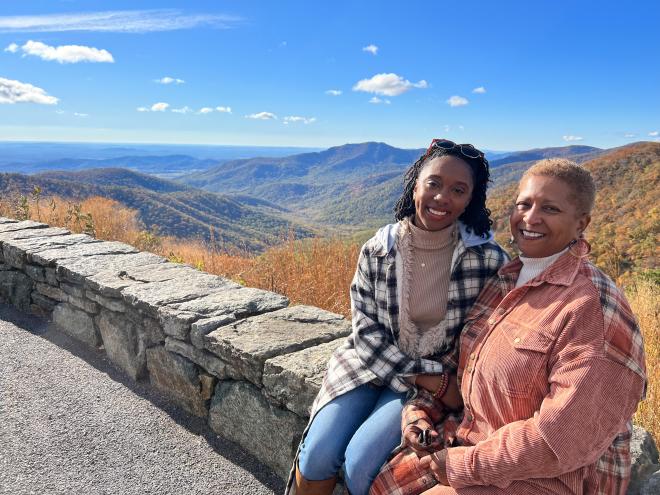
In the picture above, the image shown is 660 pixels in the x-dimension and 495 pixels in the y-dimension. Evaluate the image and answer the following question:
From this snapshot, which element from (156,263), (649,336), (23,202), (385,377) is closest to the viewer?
(385,377)

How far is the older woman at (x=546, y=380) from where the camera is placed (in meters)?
1.16

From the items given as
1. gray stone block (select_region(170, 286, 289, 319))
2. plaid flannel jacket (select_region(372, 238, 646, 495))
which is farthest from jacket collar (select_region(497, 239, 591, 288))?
gray stone block (select_region(170, 286, 289, 319))

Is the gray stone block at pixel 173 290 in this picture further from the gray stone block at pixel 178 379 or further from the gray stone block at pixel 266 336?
the gray stone block at pixel 266 336

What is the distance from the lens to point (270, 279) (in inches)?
175

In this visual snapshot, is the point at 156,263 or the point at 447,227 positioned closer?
the point at 447,227

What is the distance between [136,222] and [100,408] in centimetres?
516

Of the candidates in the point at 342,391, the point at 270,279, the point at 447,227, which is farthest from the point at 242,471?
the point at 270,279

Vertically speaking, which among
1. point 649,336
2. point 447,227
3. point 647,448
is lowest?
point 649,336

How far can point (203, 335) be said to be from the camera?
2.48 meters

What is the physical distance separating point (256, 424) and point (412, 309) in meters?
0.99

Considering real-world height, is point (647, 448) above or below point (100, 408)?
above

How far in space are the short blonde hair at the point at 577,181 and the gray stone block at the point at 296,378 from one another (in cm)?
113

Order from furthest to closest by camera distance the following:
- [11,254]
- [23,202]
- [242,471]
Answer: [23,202]
[11,254]
[242,471]

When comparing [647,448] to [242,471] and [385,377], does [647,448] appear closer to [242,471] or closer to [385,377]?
[385,377]
